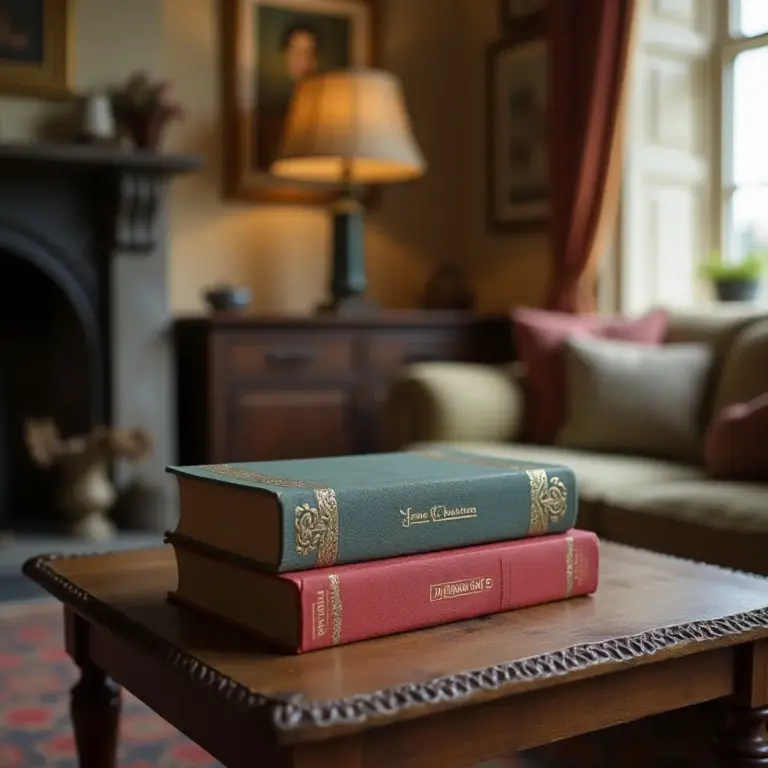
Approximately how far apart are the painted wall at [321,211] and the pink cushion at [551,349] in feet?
Result: 3.40

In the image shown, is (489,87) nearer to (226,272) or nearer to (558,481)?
(226,272)

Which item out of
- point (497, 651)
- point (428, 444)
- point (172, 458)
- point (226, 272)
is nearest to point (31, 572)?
point (497, 651)

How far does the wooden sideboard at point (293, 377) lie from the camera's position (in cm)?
354

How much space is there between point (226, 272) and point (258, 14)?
0.99 metres

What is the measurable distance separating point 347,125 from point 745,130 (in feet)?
4.48

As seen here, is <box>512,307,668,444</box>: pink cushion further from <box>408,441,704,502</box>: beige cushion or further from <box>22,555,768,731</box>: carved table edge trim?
<box>22,555,768,731</box>: carved table edge trim

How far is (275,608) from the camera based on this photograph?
1.05 meters

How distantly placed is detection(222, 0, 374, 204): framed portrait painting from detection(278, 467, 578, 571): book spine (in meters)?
3.06

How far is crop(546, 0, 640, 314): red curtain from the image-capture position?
3.53 m

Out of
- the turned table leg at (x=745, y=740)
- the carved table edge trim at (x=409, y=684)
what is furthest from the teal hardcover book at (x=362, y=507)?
the turned table leg at (x=745, y=740)

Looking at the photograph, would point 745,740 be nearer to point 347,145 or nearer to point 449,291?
point 347,145

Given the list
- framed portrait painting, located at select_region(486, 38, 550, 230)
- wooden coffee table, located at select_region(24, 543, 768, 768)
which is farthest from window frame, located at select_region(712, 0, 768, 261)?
wooden coffee table, located at select_region(24, 543, 768, 768)

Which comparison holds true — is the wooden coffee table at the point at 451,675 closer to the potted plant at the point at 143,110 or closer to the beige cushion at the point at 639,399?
the beige cushion at the point at 639,399

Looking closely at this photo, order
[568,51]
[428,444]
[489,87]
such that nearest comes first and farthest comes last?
[428,444] < [568,51] < [489,87]
